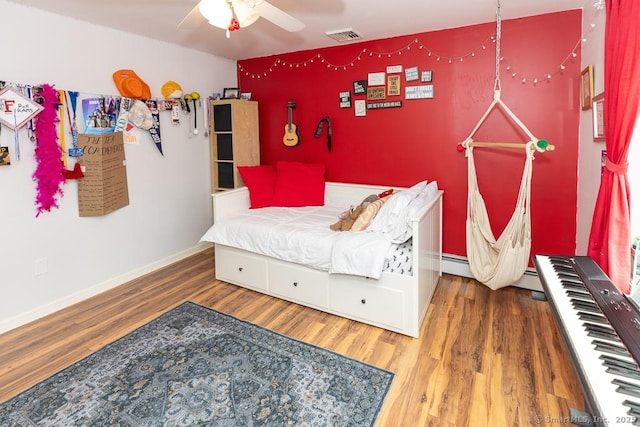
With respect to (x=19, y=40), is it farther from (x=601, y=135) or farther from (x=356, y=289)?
(x=601, y=135)

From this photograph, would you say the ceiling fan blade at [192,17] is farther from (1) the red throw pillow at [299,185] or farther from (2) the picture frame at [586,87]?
(2) the picture frame at [586,87]

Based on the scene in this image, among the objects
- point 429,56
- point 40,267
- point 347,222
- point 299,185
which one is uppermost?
point 429,56

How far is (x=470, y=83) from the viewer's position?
307 centimetres

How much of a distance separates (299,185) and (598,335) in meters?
2.80

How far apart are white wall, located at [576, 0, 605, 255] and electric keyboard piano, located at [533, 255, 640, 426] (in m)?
1.00

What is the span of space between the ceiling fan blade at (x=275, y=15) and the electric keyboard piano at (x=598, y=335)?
182 centimetres

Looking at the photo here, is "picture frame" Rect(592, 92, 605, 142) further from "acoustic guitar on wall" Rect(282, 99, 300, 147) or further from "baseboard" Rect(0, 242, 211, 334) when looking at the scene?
"baseboard" Rect(0, 242, 211, 334)

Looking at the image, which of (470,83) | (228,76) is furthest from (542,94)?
(228,76)

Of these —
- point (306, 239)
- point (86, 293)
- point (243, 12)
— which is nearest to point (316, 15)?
point (243, 12)

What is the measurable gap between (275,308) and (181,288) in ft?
3.10

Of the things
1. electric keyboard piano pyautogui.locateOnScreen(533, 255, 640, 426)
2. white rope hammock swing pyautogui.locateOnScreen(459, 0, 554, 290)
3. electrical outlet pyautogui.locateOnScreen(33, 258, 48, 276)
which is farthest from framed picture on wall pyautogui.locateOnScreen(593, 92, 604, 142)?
electrical outlet pyautogui.locateOnScreen(33, 258, 48, 276)

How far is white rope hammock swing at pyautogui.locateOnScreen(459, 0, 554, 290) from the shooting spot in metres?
2.59

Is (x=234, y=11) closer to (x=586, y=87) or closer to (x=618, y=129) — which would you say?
(x=618, y=129)

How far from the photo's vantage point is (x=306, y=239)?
268 cm
